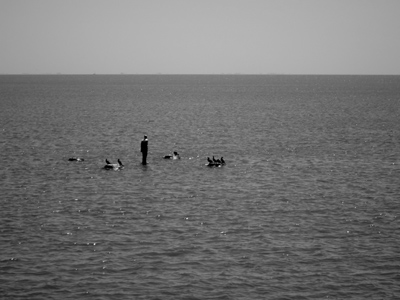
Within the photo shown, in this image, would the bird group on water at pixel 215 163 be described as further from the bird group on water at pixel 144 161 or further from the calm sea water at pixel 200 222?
the calm sea water at pixel 200 222

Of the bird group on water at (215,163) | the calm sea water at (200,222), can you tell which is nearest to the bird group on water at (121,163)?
the bird group on water at (215,163)

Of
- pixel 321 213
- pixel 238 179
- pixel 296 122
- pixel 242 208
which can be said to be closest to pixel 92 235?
pixel 242 208

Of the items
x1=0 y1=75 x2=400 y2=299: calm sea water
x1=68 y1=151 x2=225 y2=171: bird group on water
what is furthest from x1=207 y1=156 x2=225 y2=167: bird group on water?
x1=0 y1=75 x2=400 y2=299: calm sea water

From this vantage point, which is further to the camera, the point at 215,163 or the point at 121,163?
the point at 121,163

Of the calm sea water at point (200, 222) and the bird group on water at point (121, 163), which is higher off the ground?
the bird group on water at point (121, 163)

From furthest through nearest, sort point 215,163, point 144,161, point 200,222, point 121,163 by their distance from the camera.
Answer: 1. point 144,161
2. point 121,163
3. point 215,163
4. point 200,222

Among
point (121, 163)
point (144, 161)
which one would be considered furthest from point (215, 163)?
point (121, 163)

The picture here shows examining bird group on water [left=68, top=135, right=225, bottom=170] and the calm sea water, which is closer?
the calm sea water

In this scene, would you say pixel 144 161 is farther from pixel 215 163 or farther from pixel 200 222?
pixel 200 222

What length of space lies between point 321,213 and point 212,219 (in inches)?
245

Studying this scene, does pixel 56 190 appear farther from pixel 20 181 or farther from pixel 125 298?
pixel 125 298

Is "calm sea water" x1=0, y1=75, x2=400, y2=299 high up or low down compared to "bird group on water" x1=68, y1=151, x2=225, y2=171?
down

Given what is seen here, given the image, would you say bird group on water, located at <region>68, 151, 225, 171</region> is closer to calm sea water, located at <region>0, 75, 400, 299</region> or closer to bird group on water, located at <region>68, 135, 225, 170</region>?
bird group on water, located at <region>68, 135, 225, 170</region>

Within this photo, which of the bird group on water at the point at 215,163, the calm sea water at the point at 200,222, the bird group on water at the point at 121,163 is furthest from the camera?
the bird group on water at the point at 215,163
